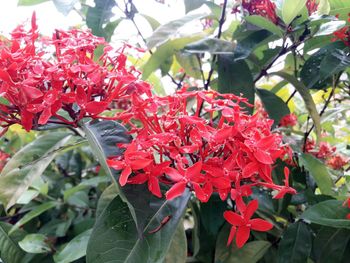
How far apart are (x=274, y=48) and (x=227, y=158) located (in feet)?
1.52

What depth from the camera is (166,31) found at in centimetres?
86

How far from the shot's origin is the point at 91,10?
0.92m

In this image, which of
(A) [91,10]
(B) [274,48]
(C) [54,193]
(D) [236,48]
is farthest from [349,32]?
(C) [54,193]

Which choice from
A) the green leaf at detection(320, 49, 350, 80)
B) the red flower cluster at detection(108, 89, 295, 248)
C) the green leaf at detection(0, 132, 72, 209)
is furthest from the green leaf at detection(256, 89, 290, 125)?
the green leaf at detection(0, 132, 72, 209)

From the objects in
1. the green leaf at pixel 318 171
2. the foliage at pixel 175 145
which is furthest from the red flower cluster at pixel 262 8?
the green leaf at pixel 318 171

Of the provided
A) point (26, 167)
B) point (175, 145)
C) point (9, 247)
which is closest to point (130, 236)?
point (175, 145)

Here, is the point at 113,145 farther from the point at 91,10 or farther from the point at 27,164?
the point at 91,10

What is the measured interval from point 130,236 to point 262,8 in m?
0.57

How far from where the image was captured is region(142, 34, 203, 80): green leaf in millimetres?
944

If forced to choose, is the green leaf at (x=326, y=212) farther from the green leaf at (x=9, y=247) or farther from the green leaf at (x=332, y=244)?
the green leaf at (x=9, y=247)

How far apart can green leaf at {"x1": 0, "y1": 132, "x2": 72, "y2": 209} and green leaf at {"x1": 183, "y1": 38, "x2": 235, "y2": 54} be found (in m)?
0.31

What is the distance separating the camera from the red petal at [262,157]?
0.51 meters

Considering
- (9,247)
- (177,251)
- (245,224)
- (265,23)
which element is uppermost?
(265,23)

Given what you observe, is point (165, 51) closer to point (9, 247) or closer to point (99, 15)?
point (99, 15)
